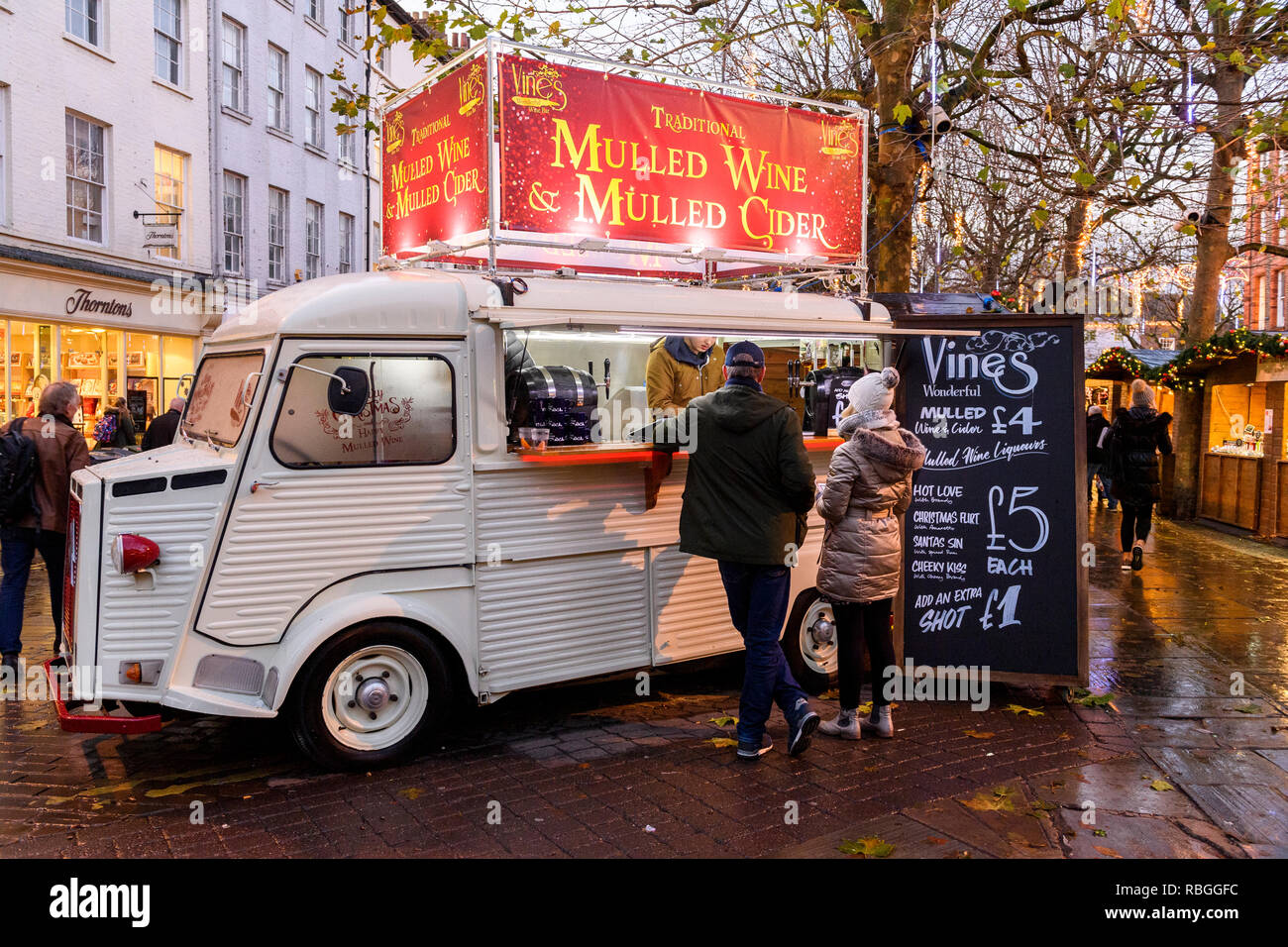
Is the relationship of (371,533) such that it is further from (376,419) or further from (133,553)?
(133,553)

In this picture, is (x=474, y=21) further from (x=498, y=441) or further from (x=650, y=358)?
(x=498, y=441)

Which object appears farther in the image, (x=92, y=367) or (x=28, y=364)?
(x=92, y=367)

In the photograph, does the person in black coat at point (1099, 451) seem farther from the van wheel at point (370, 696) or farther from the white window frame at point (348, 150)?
the white window frame at point (348, 150)

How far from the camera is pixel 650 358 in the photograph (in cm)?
667

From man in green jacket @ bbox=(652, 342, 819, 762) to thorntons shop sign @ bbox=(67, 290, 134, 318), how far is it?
1581 centimetres

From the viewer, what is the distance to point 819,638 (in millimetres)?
6570

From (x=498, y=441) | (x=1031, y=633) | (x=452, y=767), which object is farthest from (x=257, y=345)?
(x=1031, y=633)

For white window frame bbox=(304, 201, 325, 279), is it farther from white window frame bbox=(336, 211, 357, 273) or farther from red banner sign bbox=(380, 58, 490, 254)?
red banner sign bbox=(380, 58, 490, 254)

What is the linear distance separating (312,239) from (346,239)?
2241mm

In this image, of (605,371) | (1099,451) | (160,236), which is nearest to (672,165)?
(605,371)

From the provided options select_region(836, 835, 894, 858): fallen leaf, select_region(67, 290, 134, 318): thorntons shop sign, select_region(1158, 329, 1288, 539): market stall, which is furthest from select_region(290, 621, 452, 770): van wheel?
select_region(67, 290, 134, 318): thorntons shop sign

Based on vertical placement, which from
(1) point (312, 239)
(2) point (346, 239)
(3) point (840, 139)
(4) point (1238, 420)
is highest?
(2) point (346, 239)

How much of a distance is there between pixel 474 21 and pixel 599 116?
4739 mm

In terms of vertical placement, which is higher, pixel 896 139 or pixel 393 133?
pixel 896 139
